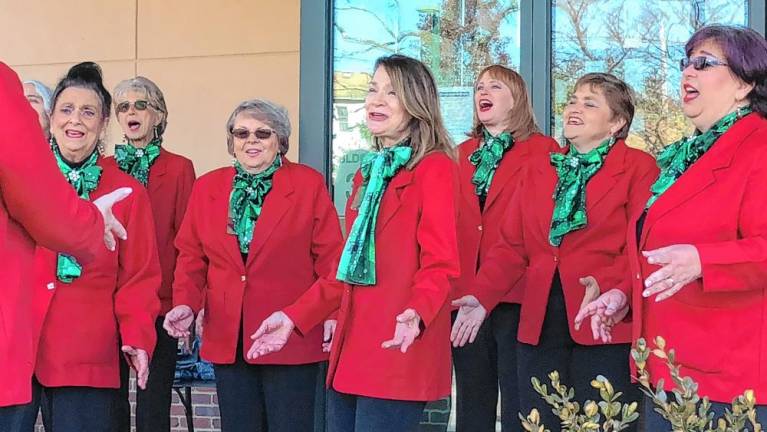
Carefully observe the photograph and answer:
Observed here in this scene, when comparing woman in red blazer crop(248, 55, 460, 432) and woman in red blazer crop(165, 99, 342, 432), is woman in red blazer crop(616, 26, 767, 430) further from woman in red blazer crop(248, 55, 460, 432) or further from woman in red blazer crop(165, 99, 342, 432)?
woman in red blazer crop(165, 99, 342, 432)

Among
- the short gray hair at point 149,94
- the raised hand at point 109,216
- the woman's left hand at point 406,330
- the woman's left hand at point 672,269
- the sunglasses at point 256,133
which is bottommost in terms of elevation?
the woman's left hand at point 406,330

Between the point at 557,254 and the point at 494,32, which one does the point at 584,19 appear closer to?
the point at 494,32

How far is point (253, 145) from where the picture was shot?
13.8 ft

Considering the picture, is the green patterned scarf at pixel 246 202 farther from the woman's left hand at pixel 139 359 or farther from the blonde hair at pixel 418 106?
the blonde hair at pixel 418 106

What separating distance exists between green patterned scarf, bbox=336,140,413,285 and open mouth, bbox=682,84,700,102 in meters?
0.84

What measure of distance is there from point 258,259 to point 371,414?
1103 millimetres

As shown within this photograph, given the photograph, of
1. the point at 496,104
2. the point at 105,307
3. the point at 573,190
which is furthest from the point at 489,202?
the point at 105,307

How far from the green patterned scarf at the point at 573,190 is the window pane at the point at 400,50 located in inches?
62.4

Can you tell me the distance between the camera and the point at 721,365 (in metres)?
2.86

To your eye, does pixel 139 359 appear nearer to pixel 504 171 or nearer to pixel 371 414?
pixel 371 414

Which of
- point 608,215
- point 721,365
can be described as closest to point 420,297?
point 721,365

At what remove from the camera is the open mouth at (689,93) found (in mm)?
3080

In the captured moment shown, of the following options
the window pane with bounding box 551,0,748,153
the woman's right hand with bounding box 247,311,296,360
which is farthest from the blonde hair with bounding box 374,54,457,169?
the window pane with bounding box 551,0,748,153

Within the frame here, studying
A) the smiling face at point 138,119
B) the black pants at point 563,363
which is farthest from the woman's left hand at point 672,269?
the smiling face at point 138,119
